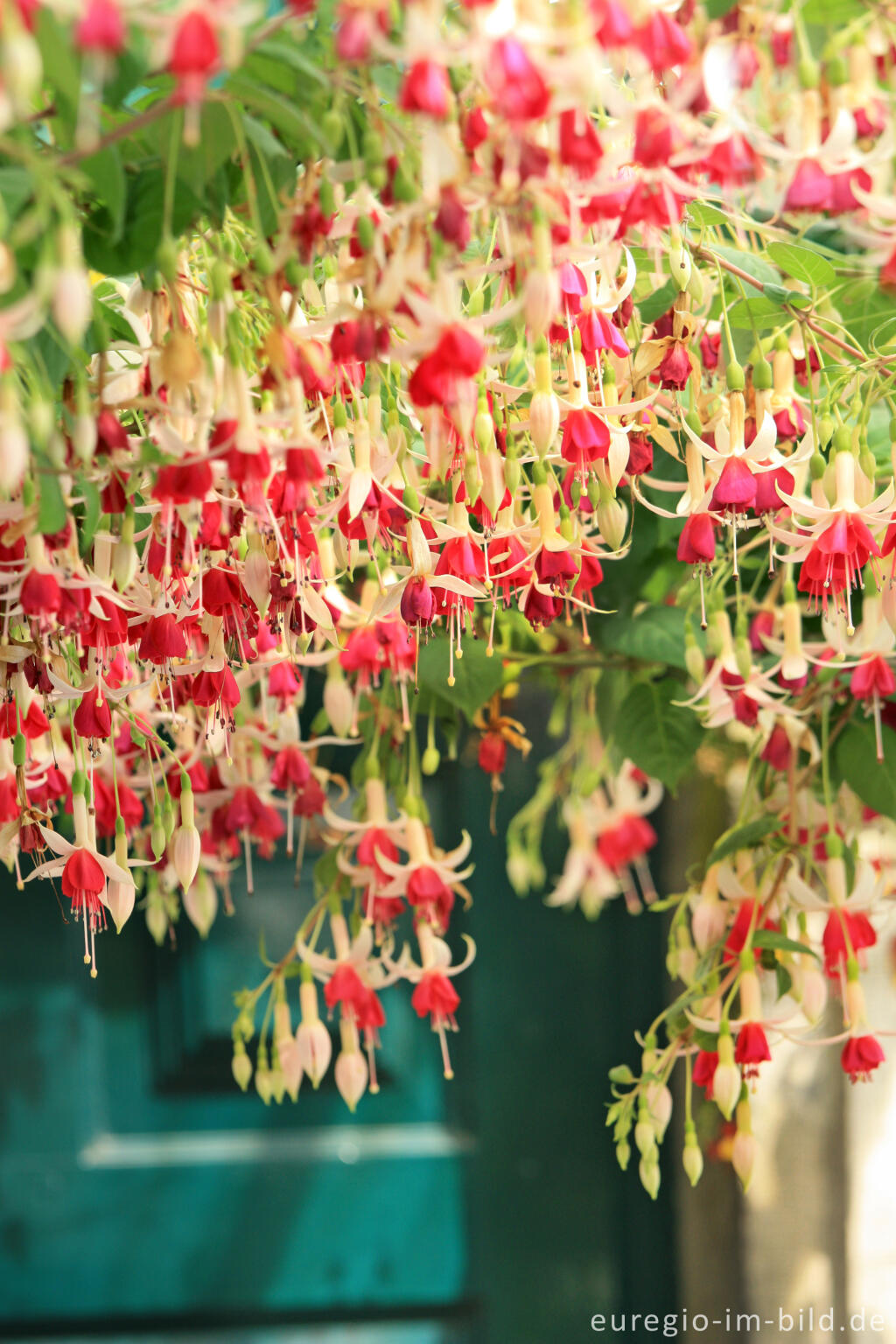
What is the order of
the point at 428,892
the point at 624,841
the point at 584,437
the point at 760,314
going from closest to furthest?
1. the point at 584,437
2. the point at 760,314
3. the point at 428,892
4. the point at 624,841

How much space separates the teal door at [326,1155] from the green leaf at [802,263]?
0.76m

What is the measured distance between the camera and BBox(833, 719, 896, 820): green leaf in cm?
67

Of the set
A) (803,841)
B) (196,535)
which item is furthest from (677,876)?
(196,535)

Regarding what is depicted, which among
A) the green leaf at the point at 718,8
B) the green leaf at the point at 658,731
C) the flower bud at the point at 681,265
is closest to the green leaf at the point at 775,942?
the green leaf at the point at 658,731

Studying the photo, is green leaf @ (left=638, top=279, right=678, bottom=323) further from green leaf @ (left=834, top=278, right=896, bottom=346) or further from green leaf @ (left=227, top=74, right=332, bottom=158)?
green leaf @ (left=227, top=74, right=332, bottom=158)

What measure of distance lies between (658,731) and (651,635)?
69 mm

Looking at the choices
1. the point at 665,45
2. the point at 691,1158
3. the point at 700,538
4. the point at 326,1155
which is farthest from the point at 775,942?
the point at 326,1155

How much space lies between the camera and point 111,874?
54 centimetres

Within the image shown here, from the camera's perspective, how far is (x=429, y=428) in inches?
15.6

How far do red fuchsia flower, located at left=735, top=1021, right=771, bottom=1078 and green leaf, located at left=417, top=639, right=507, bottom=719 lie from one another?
0.74 ft

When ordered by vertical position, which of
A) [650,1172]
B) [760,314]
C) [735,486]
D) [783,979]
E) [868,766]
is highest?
[760,314]

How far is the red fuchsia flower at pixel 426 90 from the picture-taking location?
0.28 metres

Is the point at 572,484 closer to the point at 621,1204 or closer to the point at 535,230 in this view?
the point at 535,230

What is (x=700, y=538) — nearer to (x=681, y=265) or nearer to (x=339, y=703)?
(x=681, y=265)
